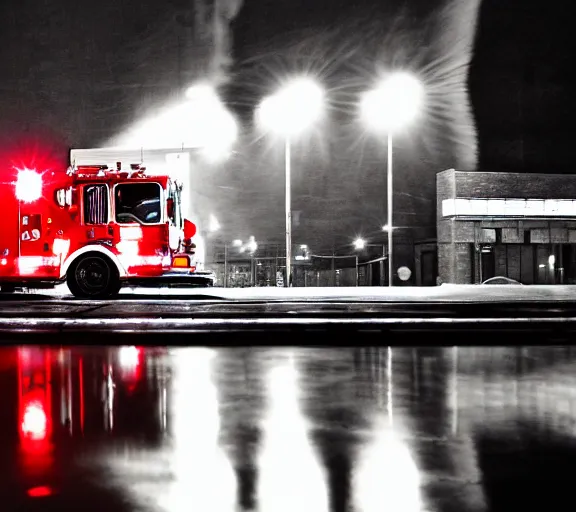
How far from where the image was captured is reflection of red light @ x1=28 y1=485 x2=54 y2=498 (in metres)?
3.72

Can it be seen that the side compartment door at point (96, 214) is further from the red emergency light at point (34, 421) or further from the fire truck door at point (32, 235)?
the red emergency light at point (34, 421)

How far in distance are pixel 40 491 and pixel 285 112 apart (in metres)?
24.8

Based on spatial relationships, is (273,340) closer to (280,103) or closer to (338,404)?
(338,404)

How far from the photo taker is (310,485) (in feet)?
12.8

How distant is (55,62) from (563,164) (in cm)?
2326

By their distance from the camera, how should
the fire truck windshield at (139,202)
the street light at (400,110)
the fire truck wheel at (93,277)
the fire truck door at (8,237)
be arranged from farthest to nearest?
the street light at (400,110) < the fire truck door at (8,237) < the fire truck wheel at (93,277) < the fire truck windshield at (139,202)

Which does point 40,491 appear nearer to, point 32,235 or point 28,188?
point 32,235

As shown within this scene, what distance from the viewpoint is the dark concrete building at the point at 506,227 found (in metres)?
29.8

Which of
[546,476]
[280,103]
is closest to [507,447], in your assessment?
[546,476]

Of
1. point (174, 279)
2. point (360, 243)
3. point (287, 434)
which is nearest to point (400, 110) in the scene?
point (360, 243)

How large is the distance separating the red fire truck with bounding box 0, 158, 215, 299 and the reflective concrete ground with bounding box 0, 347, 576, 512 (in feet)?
22.6

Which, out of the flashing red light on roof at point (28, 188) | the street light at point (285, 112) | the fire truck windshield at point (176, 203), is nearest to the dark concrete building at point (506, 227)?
the street light at point (285, 112)

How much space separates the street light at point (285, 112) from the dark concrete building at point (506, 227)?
6401 millimetres

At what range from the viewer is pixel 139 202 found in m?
15.4
